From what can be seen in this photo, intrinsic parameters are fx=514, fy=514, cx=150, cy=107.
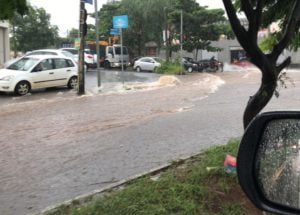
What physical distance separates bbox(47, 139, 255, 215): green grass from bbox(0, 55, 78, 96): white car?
46.2 ft

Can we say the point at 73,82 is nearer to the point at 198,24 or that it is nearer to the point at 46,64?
the point at 46,64

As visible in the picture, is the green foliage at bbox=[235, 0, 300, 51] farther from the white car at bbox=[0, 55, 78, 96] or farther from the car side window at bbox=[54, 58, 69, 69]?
the car side window at bbox=[54, 58, 69, 69]

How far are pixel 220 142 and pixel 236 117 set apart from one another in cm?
369

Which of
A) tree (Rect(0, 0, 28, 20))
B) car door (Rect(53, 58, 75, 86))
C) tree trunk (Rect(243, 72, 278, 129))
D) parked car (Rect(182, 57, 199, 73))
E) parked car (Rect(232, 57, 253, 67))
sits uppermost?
tree (Rect(0, 0, 28, 20))

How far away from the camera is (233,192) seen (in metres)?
5.30

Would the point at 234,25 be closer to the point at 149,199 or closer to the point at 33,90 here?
the point at 149,199

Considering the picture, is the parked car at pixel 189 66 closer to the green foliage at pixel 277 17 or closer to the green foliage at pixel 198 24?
the green foliage at pixel 198 24

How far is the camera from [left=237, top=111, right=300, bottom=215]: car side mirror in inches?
73.4

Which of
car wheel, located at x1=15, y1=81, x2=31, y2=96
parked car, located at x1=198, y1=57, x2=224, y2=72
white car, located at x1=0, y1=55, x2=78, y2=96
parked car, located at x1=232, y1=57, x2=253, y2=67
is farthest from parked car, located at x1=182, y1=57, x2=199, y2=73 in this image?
car wheel, located at x1=15, y1=81, x2=31, y2=96

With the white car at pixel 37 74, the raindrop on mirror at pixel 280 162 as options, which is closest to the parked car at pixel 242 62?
the white car at pixel 37 74

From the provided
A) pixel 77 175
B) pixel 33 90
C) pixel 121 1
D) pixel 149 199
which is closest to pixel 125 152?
pixel 77 175

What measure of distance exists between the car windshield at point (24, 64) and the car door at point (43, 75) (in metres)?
0.23

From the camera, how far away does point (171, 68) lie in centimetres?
3841

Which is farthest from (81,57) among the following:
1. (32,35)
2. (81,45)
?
(32,35)
